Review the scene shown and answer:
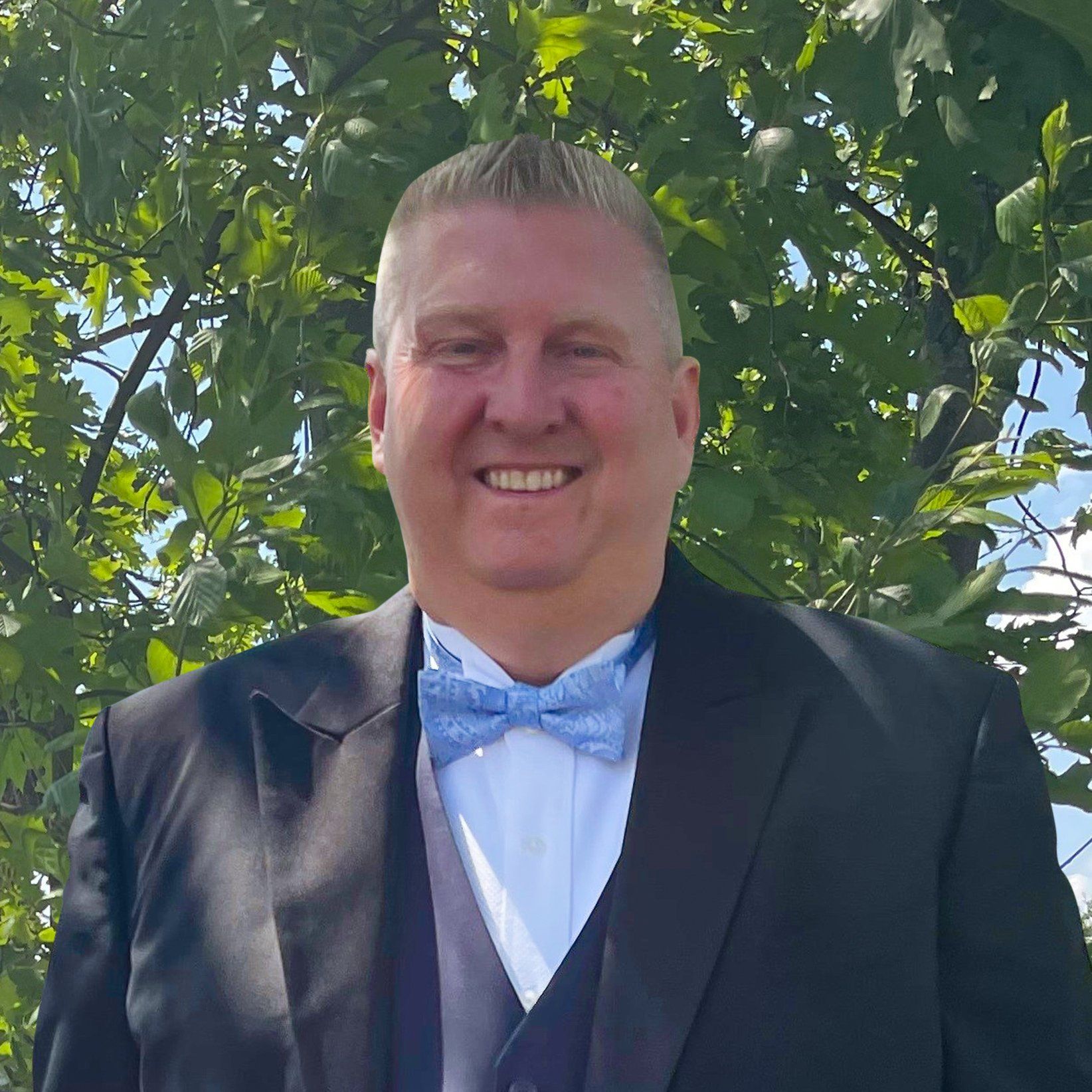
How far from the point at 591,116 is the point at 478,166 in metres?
1.87

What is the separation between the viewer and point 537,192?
89.4 inches

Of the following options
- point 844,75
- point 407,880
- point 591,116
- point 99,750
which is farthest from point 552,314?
point 591,116

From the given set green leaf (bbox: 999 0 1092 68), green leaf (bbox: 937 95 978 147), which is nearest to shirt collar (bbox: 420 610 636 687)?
green leaf (bbox: 937 95 978 147)

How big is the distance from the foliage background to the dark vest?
0.95 m

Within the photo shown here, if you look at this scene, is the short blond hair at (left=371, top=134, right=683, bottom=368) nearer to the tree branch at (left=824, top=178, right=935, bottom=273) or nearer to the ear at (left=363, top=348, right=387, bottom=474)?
the ear at (left=363, top=348, right=387, bottom=474)

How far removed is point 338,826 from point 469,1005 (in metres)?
0.28

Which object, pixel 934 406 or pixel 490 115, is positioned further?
pixel 490 115

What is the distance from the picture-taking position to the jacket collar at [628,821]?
78.6 inches

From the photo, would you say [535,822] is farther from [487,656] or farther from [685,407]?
[685,407]

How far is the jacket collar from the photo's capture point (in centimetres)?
200

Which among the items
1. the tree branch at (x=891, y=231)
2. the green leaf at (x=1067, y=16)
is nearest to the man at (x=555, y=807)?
the green leaf at (x=1067, y=16)

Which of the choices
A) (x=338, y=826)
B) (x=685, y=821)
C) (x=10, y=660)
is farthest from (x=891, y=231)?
(x=338, y=826)

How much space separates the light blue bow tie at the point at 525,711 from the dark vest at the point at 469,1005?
0.17m

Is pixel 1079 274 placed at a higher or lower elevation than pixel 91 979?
higher
